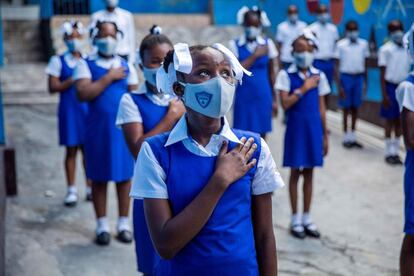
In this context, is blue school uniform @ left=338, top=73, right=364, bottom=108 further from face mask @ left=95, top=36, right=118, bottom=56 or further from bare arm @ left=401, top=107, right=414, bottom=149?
bare arm @ left=401, top=107, right=414, bottom=149

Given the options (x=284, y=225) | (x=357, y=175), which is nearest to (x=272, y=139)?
(x=357, y=175)

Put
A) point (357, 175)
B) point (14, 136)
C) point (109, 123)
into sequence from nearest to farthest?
point (109, 123) < point (357, 175) < point (14, 136)

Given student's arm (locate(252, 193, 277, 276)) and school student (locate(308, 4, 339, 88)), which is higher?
school student (locate(308, 4, 339, 88))

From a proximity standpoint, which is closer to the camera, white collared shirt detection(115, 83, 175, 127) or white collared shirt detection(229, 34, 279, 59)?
white collared shirt detection(115, 83, 175, 127)

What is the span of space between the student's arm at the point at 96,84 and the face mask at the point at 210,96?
2.69 meters

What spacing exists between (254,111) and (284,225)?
1283 millimetres

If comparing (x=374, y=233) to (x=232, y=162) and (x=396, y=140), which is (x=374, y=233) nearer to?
(x=396, y=140)

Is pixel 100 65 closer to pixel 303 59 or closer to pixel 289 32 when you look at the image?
pixel 303 59

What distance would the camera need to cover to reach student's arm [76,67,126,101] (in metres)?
4.78

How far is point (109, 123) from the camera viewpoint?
4.89 metres

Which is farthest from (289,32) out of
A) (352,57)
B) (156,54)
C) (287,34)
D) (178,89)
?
(178,89)

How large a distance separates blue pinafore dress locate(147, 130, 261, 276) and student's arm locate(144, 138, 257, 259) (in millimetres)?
46

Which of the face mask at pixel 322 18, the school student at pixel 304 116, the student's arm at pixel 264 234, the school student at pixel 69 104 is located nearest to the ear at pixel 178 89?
the student's arm at pixel 264 234

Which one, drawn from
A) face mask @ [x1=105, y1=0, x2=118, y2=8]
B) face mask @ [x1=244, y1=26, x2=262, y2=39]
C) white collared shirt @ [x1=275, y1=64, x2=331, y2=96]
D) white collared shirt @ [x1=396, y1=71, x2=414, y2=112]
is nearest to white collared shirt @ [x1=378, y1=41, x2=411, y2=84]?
face mask @ [x1=244, y1=26, x2=262, y2=39]
